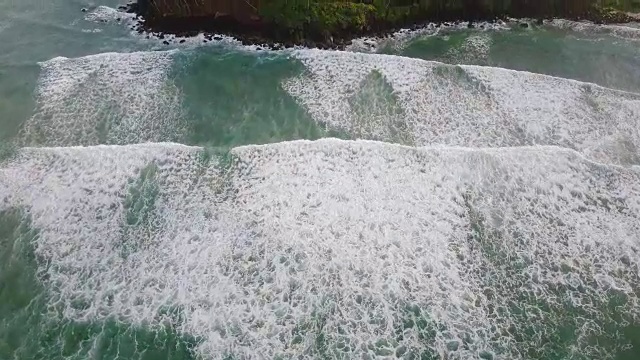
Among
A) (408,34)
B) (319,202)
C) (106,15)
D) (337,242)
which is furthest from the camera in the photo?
(106,15)

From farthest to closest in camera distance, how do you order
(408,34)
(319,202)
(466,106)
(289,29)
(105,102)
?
(408,34)
(289,29)
(105,102)
(466,106)
(319,202)

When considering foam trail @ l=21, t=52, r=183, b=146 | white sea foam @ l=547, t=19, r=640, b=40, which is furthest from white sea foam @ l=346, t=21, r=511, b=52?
foam trail @ l=21, t=52, r=183, b=146

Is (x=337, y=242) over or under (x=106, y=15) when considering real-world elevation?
under

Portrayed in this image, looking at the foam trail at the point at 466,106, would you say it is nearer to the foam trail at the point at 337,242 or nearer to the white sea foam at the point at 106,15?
the foam trail at the point at 337,242

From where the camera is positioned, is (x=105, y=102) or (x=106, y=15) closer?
(x=105, y=102)

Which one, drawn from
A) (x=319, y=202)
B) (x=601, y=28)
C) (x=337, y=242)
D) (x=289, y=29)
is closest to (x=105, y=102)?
(x=289, y=29)

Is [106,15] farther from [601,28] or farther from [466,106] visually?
[601,28]
